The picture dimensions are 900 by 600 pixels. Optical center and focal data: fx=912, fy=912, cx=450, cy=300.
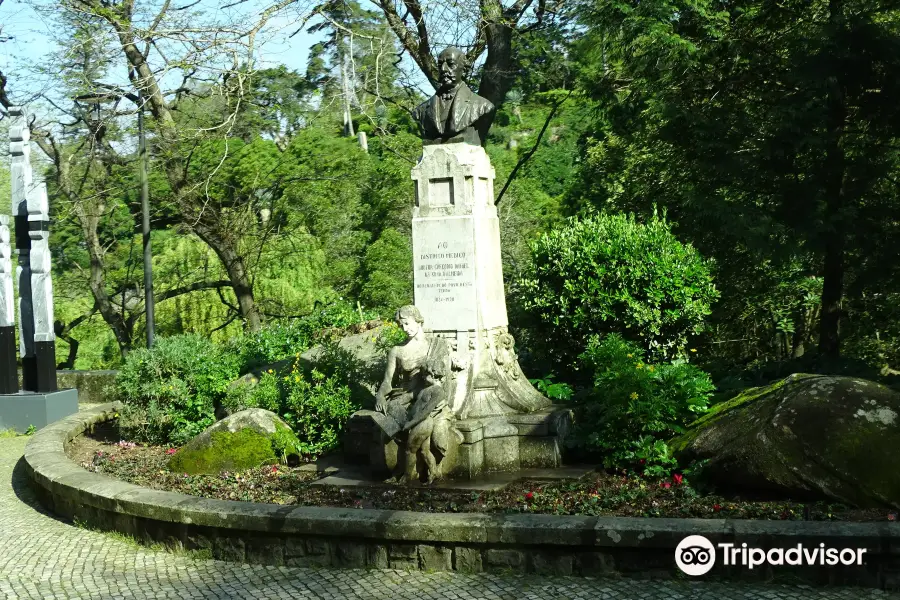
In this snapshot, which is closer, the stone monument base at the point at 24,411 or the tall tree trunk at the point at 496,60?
the stone monument base at the point at 24,411

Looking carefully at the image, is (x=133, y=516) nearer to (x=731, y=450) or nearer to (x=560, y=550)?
(x=560, y=550)

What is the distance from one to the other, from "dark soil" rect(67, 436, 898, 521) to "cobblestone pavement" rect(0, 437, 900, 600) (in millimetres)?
844

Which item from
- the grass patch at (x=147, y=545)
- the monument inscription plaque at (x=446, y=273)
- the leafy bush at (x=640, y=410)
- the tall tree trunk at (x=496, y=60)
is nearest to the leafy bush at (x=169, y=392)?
the grass patch at (x=147, y=545)

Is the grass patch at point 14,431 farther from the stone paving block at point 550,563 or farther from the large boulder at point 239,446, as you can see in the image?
the stone paving block at point 550,563

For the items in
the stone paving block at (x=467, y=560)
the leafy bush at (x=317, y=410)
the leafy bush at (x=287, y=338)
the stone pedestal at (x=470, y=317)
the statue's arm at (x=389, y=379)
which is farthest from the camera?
the leafy bush at (x=287, y=338)

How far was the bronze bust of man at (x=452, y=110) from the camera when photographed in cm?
887

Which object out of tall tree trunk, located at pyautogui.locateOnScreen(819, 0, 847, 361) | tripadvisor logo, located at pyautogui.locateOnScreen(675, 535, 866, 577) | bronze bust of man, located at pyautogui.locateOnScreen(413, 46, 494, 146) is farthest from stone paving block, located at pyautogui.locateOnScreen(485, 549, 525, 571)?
tall tree trunk, located at pyautogui.locateOnScreen(819, 0, 847, 361)

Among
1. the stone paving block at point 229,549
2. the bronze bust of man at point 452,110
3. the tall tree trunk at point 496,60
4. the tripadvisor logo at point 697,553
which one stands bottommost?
the stone paving block at point 229,549

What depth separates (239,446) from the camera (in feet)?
29.6

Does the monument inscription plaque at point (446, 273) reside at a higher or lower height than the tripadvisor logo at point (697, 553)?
higher

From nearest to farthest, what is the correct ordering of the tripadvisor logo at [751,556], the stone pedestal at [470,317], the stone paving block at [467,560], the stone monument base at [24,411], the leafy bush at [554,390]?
the tripadvisor logo at [751,556] < the stone paving block at [467,560] < the stone pedestal at [470,317] < the leafy bush at [554,390] < the stone monument base at [24,411]

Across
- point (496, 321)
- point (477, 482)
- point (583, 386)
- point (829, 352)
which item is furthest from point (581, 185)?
point (477, 482)

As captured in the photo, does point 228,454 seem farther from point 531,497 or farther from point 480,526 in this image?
point 480,526

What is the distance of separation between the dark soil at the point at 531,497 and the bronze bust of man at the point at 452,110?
3415mm
